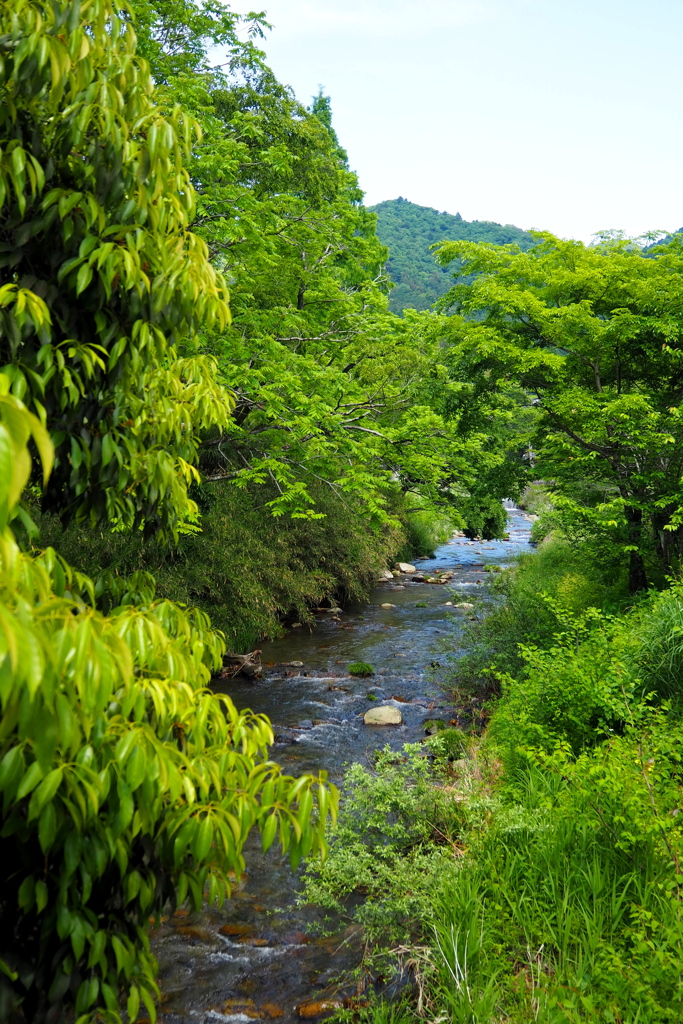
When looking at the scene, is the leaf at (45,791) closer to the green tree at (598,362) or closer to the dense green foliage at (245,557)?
the dense green foliage at (245,557)

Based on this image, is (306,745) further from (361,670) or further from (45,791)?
(45,791)

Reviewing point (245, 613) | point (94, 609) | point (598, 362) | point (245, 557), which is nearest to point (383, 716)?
point (245, 613)

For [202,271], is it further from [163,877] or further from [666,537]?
[666,537]

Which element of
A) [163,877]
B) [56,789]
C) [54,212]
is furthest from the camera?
[54,212]

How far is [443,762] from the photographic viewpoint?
6508mm

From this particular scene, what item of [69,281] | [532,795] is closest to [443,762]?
[532,795]

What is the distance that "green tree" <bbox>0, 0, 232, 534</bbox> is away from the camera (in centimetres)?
208

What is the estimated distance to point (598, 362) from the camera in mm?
9219

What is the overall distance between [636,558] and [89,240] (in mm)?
8752

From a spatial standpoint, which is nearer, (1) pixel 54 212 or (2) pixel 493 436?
(1) pixel 54 212

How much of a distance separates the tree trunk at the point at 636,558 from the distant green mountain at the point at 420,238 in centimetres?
5099

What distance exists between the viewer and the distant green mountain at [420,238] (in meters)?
65.9

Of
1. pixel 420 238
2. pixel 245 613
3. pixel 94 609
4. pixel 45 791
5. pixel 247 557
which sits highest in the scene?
pixel 420 238

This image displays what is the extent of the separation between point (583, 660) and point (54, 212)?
556 centimetres
